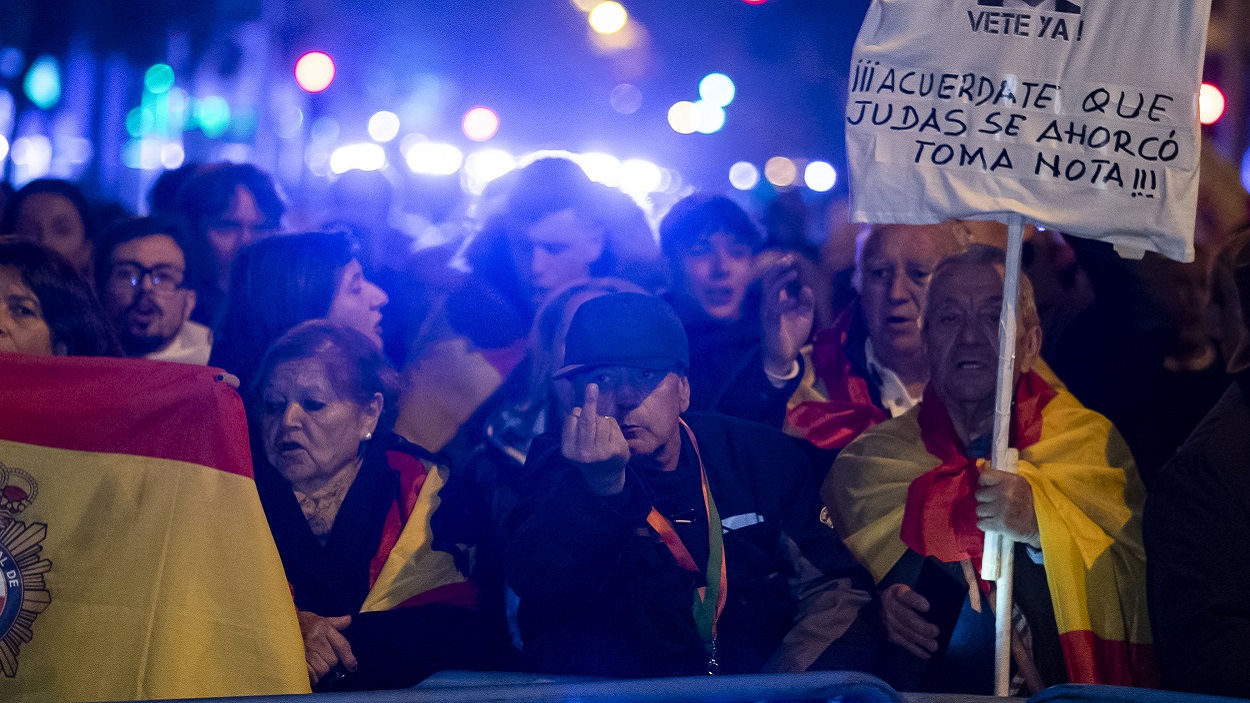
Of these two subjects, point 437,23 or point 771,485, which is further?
point 437,23

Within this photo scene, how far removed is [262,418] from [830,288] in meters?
2.16

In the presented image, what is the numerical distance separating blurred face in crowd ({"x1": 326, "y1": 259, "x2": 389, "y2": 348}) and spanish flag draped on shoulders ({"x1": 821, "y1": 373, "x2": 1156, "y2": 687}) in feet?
5.49

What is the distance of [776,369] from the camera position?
4.47 meters

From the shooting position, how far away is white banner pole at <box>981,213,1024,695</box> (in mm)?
3621

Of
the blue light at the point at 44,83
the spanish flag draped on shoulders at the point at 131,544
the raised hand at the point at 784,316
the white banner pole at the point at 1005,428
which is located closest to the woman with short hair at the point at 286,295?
the spanish flag draped on shoulders at the point at 131,544

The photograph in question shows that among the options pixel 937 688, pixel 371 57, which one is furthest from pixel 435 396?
pixel 371 57

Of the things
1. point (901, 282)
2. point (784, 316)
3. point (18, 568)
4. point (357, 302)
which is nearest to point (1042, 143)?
point (901, 282)

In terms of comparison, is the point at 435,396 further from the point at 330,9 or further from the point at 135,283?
the point at 330,9

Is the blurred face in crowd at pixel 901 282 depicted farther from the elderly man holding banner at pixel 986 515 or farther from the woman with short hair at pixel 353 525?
the woman with short hair at pixel 353 525

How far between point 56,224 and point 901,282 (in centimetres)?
314

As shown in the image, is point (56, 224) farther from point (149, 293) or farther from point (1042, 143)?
point (1042, 143)

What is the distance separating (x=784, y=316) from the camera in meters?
4.53

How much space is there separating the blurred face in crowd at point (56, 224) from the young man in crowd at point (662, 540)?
1.99 meters

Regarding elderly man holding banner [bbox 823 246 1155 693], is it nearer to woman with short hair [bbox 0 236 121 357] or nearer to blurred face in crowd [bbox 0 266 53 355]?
woman with short hair [bbox 0 236 121 357]
